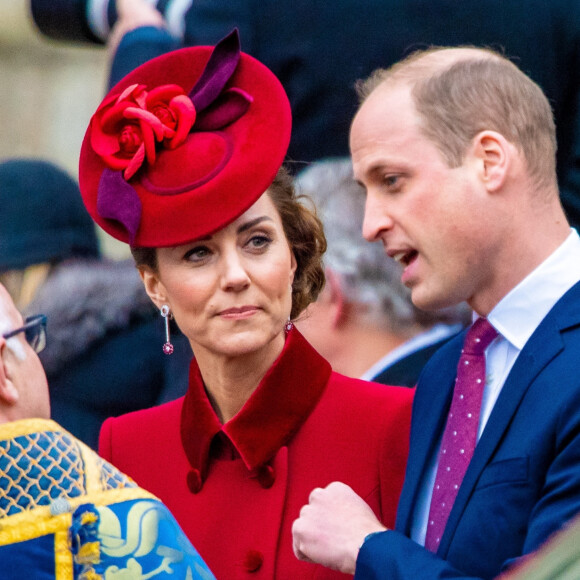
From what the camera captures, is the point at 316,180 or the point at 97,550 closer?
the point at 97,550

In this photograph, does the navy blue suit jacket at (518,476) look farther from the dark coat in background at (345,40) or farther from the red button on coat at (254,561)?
the dark coat in background at (345,40)

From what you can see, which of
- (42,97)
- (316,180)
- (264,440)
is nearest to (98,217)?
(264,440)

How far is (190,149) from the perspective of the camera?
7.68 ft

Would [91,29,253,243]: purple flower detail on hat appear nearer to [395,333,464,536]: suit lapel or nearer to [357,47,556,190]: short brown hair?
[357,47,556,190]: short brown hair

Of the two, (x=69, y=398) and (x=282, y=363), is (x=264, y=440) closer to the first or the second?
(x=282, y=363)

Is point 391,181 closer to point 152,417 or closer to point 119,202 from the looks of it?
point 119,202

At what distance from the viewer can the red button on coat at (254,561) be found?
2.36 m

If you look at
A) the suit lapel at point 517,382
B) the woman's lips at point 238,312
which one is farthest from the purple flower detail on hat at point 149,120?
the suit lapel at point 517,382

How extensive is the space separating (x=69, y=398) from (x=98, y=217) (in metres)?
1.27

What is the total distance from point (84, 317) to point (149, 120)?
1.35 meters

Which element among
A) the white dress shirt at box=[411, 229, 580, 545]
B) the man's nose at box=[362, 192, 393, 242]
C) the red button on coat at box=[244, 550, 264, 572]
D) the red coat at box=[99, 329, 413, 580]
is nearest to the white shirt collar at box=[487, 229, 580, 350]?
the white dress shirt at box=[411, 229, 580, 545]

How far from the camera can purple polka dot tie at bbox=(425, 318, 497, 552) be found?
75.6 inches

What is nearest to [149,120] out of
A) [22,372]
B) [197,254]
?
[197,254]

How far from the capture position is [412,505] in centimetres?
203
